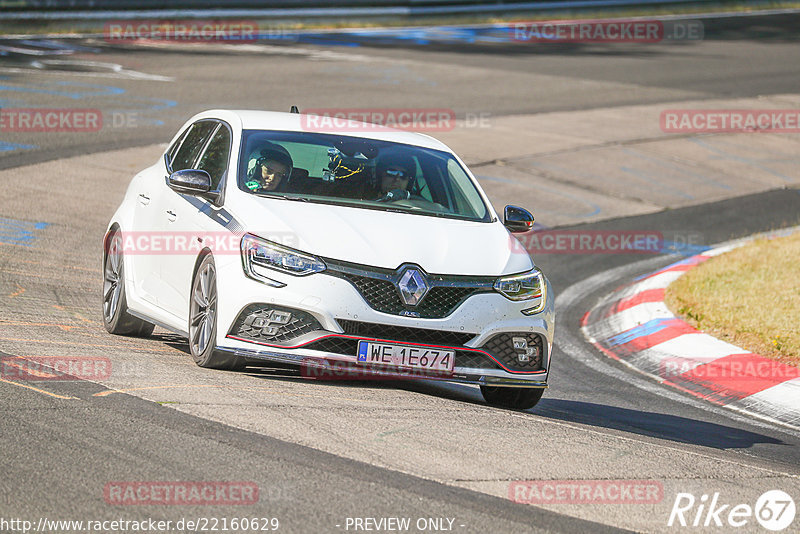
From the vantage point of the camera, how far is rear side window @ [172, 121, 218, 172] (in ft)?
27.8

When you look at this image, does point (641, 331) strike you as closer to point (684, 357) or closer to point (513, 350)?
point (684, 357)

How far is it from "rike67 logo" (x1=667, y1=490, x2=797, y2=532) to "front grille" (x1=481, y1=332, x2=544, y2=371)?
178 centimetres

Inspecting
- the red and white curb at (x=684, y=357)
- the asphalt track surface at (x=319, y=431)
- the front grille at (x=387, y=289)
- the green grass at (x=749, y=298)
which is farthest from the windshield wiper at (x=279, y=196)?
the green grass at (x=749, y=298)

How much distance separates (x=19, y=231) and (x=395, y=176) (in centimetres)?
554

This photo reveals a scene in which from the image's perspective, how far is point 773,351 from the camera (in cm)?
972

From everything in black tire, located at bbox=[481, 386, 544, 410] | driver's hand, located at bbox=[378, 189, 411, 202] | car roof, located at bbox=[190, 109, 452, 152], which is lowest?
black tire, located at bbox=[481, 386, 544, 410]

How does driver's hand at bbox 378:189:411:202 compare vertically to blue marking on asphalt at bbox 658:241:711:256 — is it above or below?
above

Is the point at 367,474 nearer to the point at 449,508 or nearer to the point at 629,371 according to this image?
the point at 449,508

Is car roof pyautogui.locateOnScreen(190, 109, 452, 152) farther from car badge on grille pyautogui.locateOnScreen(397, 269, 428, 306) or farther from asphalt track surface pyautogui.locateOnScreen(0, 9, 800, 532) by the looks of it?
car badge on grille pyautogui.locateOnScreen(397, 269, 428, 306)

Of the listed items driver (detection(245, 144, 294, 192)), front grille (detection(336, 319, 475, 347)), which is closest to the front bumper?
front grille (detection(336, 319, 475, 347))

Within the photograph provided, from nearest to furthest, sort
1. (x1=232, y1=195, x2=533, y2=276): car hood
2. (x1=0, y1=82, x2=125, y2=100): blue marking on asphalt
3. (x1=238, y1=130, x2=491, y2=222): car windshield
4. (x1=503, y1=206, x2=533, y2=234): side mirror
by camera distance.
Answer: (x1=232, y1=195, x2=533, y2=276): car hood
(x1=238, y1=130, x2=491, y2=222): car windshield
(x1=503, y1=206, x2=533, y2=234): side mirror
(x1=0, y1=82, x2=125, y2=100): blue marking on asphalt

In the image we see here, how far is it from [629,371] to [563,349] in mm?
781

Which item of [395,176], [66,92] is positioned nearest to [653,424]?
[395,176]

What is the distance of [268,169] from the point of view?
25.3 feet
